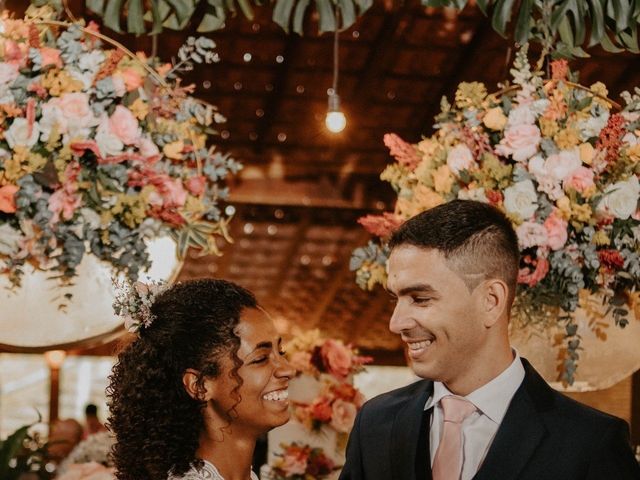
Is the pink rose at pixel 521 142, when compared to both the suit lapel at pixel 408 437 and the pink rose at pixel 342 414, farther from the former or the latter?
the pink rose at pixel 342 414

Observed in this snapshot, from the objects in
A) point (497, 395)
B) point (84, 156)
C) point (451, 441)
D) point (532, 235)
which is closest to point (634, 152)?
point (532, 235)

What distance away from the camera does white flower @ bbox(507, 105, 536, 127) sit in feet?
9.18

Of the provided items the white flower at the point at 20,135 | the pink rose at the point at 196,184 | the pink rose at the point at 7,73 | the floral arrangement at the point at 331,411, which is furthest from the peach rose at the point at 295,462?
the pink rose at the point at 7,73

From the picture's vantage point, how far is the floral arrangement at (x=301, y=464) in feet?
12.5

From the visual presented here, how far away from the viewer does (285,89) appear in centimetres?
657

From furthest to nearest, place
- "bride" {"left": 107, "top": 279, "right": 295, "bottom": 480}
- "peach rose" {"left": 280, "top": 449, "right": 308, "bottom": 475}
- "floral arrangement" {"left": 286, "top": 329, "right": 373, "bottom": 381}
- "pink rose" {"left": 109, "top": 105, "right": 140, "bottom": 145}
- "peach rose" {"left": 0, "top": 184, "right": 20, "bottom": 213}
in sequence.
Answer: "floral arrangement" {"left": 286, "top": 329, "right": 373, "bottom": 381}
"peach rose" {"left": 280, "top": 449, "right": 308, "bottom": 475}
"pink rose" {"left": 109, "top": 105, "right": 140, "bottom": 145}
"peach rose" {"left": 0, "top": 184, "right": 20, "bottom": 213}
"bride" {"left": 107, "top": 279, "right": 295, "bottom": 480}

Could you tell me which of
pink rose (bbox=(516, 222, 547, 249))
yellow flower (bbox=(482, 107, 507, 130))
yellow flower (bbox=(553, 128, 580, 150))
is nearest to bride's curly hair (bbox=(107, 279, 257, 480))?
pink rose (bbox=(516, 222, 547, 249))

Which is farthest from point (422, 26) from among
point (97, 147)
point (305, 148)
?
point (97, 147)

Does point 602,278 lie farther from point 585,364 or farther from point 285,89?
point 285,89

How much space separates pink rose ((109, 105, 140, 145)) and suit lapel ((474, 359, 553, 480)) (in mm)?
1184

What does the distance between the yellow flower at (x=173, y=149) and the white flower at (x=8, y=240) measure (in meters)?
0.45

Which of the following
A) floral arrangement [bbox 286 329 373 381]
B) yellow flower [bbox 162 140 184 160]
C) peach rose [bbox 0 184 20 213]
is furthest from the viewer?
floral arrangement [bbox 286 329 373 381]

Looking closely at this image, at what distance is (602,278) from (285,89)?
4.08 m

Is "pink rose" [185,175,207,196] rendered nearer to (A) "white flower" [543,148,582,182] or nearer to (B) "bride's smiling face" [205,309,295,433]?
(B) "bride's smiling face" [205,309,295,433]
